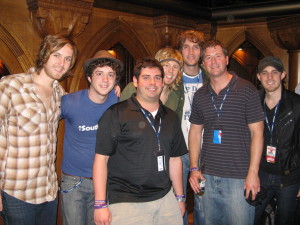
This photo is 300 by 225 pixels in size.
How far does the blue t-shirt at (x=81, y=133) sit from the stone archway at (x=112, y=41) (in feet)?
6.60

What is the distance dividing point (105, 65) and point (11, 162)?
35.1 inches

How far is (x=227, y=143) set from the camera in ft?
7.06

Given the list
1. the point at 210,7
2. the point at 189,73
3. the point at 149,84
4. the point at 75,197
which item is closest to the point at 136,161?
the point at 149,84

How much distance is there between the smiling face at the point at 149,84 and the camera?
6.18 ft

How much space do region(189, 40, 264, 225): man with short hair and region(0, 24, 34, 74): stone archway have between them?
2.33m

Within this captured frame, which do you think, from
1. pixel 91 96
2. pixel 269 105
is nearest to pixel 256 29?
pixel 269 105

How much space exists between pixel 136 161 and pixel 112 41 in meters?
3.13

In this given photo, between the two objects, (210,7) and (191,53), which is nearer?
(191,53)

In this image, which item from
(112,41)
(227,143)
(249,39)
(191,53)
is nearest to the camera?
(227,143)

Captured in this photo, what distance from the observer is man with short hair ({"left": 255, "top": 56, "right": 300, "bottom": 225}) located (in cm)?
237

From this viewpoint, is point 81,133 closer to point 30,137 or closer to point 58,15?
point 30,137

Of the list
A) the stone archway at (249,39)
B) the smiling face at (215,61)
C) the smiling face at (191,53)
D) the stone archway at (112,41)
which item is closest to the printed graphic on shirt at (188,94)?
the smiling face at (191,53)

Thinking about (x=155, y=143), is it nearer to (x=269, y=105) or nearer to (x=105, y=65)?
(x=105, y=65)

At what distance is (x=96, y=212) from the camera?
182 cm
